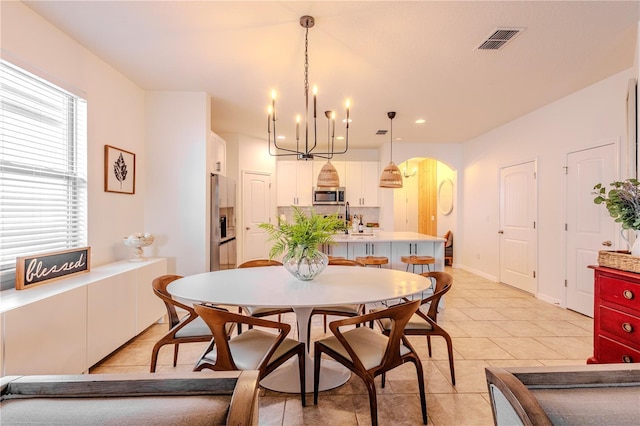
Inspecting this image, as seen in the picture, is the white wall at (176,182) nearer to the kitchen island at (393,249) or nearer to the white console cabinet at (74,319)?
the white console cabinet at (74,319)

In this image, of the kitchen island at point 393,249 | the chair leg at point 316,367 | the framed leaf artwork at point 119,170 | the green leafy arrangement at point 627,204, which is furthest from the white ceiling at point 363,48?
the chair leg at point 316,367

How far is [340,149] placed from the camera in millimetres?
7176

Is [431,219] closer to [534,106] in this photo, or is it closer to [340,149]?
[340,149]

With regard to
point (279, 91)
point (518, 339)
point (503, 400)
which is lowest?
point (518, 339)

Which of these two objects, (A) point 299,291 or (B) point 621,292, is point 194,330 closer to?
(A) point 299,291

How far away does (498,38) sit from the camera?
2605 millimetres

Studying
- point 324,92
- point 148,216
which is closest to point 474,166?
point 324,92

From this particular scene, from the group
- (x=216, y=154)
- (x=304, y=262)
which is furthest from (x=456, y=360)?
(x=216, y=154)

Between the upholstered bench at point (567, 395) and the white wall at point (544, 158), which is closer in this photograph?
the upholstered bench at point (567, 395)

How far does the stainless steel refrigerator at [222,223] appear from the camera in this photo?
3957mm

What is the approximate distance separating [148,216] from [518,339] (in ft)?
13.6

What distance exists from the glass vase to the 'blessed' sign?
1.66 meters

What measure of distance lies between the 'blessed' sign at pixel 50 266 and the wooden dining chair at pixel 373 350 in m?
1.93

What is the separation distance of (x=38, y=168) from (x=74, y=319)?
118 centimetres
